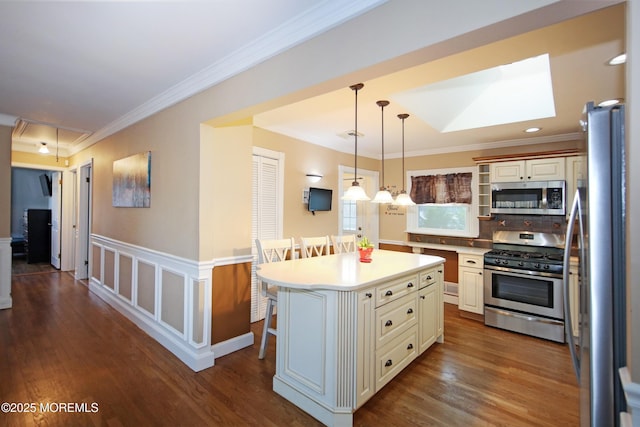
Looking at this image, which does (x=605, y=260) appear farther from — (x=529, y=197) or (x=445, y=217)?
(x=445, y=217)

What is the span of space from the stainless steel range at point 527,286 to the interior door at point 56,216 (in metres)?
8.19

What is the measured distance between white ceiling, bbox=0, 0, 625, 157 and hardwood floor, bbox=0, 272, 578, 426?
250cm

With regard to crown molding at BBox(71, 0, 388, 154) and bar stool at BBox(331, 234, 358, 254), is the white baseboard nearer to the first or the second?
bar stool at BBox(331, 234, 358, 254)

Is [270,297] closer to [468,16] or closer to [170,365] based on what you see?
[170,365]

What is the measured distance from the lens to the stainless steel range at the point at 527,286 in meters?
3.43

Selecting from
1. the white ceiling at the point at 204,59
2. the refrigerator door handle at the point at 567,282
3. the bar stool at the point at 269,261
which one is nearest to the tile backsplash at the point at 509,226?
the white ceiling at the point at 204,59

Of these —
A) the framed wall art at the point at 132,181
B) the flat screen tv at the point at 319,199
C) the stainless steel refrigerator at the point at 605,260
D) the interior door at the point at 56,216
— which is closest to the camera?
the stainless steel refrigerator at the point at 605,260

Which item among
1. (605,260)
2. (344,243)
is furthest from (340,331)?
(344,243)

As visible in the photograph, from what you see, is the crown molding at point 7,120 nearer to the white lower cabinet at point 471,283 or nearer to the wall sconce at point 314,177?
the wall sconce at point 314,177

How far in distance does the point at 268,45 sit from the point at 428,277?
8.03ft

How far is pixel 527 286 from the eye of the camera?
3602 mm

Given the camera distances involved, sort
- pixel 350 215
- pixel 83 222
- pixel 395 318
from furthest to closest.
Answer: pixel 350 215 < pixel 83 222 < pixel 395 318

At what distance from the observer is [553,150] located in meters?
3.94

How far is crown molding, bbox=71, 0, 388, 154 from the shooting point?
62.8 inches
